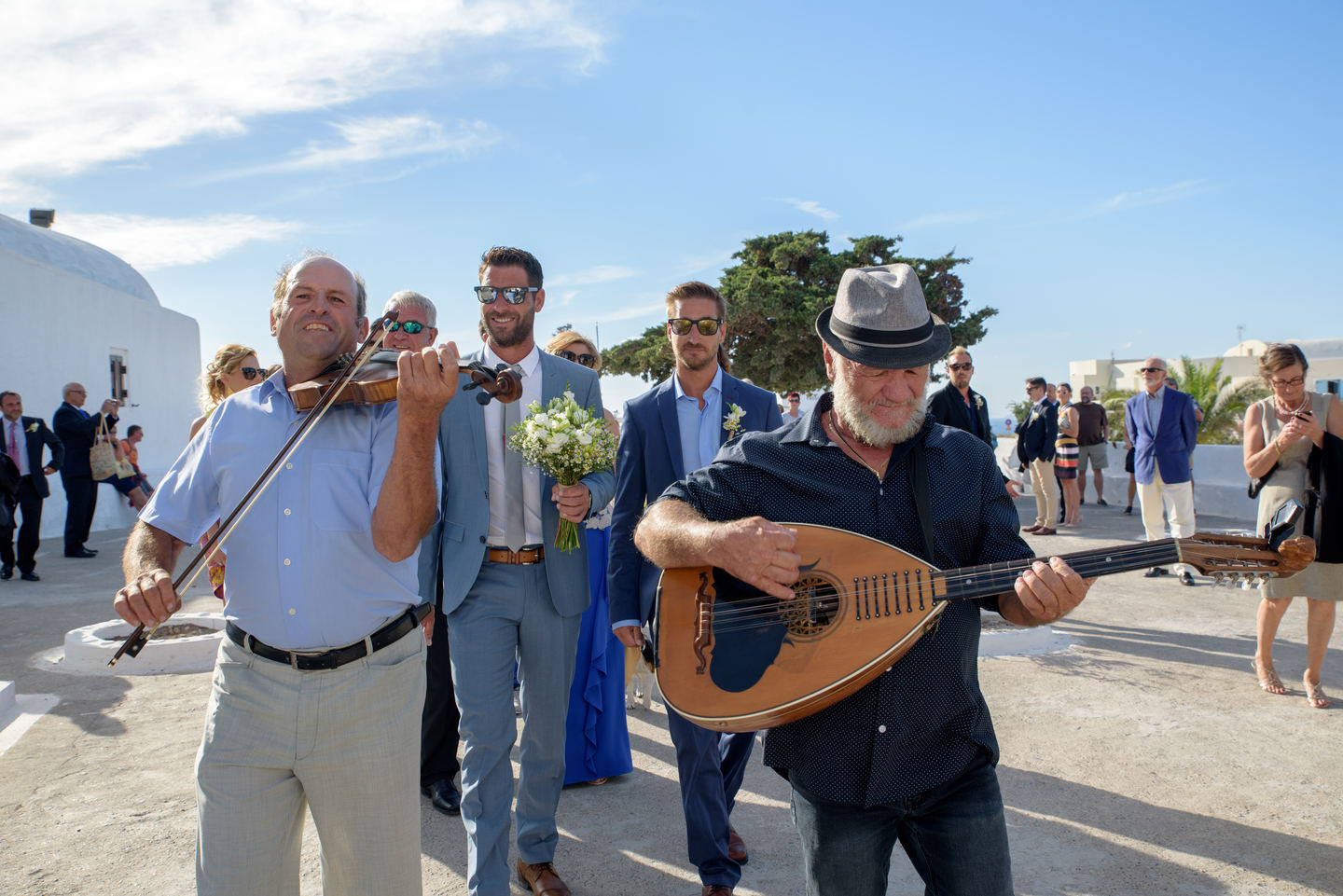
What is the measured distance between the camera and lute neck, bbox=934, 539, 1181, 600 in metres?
2.17

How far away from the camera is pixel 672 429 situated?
159 inches

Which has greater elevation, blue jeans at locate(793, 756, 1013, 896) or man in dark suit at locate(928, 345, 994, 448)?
man in dark suit at locate(928, 345, 994, 448)

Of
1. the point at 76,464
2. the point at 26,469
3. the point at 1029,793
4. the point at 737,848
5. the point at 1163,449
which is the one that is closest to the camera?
the point at 737,848

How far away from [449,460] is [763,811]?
94.5 inches

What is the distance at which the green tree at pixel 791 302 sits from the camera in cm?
2686

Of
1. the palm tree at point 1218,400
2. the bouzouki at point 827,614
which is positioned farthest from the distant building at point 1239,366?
the bouzouki at point 827,614

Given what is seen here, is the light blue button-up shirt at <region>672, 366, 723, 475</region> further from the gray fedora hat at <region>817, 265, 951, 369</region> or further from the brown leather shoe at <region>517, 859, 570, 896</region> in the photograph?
the brown leather shoe at <region>517, 859, 570, 896</region>

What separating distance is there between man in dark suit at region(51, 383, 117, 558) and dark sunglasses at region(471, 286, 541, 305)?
11116 millimetres

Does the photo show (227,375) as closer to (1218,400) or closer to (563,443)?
(563,443)

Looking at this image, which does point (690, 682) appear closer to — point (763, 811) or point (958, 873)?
point (958, 873)

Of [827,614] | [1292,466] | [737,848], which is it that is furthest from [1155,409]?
[827,614]

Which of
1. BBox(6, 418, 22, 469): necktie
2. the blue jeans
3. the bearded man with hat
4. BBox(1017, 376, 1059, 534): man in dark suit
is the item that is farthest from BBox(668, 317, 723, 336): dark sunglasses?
BBox(6, 418, 22, 469): necktie

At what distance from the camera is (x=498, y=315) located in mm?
3838

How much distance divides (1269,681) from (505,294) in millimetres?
5626
